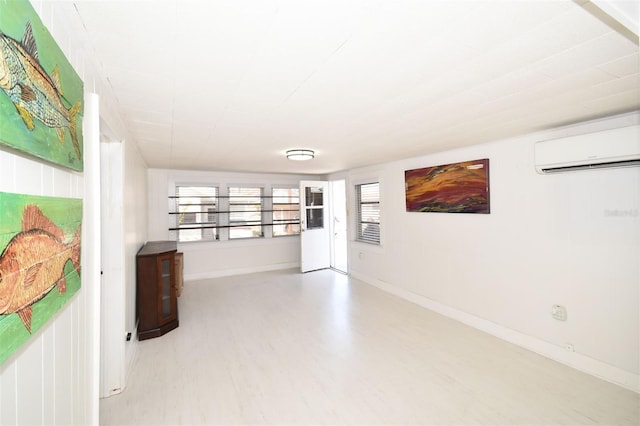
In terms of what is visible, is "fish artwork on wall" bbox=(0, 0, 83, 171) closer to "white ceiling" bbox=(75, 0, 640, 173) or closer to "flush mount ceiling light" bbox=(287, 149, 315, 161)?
"white ceiling" bbox=(75, 0, 640, 173)

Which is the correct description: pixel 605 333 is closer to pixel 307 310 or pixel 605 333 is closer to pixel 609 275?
pixel 609 275

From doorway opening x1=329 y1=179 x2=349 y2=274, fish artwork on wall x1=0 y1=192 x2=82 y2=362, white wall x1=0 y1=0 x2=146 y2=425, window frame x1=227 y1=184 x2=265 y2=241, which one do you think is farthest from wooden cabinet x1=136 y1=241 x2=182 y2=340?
doorway opening x1=329 y1=179 x2=349 y2=274

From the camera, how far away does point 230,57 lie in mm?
1345

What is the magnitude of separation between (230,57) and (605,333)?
3.49 meters

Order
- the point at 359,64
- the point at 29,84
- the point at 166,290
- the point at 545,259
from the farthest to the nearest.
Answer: the point at 166,290
the point at 545,259
the point at 359,64
the point at 29,84

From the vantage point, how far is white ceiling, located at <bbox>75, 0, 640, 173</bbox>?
3.44ft

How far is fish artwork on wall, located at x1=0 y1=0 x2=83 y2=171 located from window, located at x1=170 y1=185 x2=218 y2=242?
15.3 feet

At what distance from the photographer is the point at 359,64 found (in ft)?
4.66

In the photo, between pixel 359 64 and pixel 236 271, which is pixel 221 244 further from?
pixel 359 64

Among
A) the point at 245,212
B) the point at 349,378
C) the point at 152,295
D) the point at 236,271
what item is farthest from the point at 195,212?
the point at 349,378

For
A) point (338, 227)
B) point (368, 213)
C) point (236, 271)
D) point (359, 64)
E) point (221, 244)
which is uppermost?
point (359, 64)

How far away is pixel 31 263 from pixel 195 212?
16.6 feet

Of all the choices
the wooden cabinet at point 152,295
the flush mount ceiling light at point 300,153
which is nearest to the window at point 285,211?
the flush mount ceiling light at point 300,153

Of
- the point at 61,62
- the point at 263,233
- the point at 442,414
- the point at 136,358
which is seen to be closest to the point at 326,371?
the point at 442,414
